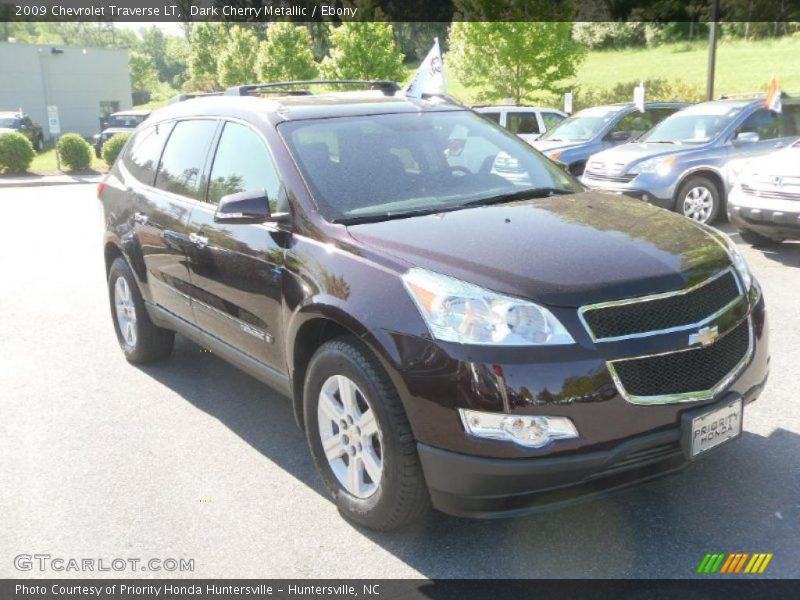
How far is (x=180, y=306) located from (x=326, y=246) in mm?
1742

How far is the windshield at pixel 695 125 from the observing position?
36.9 ft

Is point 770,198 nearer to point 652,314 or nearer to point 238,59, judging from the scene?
point 652,314

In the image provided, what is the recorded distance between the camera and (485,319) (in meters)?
2.97

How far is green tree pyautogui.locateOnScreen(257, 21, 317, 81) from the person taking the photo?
157ft

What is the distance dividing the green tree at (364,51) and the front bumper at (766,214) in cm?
2900

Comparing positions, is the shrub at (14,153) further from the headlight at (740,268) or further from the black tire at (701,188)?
the headlight at (740,268)

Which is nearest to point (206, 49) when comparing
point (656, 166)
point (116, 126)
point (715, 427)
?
point (116, 126)

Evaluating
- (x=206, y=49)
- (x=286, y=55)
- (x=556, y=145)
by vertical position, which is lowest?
(x=556, y=145)

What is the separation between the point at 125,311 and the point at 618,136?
987 centimetres

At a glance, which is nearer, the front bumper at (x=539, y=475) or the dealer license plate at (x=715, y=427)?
the front bumper at (x=539, y=475)

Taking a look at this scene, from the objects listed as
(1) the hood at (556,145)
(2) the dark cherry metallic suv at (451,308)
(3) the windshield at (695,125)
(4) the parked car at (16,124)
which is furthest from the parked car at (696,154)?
(4) the parked car at (16,124)

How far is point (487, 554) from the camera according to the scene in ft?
10.8

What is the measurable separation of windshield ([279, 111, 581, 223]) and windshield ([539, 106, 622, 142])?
33.9 feet

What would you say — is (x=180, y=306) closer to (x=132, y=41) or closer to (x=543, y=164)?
(x=543, y=164)
